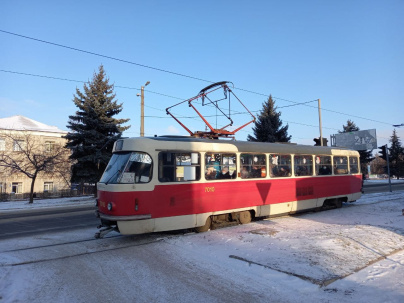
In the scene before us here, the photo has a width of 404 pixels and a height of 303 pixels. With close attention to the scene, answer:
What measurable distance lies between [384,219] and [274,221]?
397cm

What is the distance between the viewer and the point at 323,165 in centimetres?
1305

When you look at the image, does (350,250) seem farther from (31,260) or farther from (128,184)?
(31,260)

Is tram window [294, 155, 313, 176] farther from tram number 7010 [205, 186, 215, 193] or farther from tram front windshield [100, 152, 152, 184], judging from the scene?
tram front windshield [100, 152, 152, 184]

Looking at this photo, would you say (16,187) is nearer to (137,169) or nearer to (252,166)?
(137,169)

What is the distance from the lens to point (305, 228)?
29.8 feet

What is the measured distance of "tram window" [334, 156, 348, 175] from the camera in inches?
540

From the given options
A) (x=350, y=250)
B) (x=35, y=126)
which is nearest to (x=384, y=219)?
(x=350, y=250)

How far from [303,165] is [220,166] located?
15.3 ft

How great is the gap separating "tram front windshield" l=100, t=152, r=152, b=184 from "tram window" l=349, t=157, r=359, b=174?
37.0 feet

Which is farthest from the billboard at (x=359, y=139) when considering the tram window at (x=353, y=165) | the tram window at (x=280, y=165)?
the tram window at (x=280, y=165)

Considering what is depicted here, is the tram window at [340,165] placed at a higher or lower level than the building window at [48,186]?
higher

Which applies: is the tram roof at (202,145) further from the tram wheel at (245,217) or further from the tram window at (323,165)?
the tram wheel at (245,217)

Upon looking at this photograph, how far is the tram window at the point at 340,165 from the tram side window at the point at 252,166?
5091 mm

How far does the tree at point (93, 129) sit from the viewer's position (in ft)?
79.0
